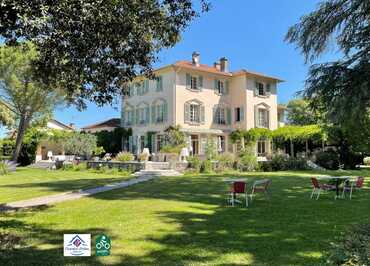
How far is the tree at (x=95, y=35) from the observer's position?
682 centimetres

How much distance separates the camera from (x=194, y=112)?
126ft

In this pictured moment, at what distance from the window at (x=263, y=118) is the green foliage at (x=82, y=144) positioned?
16.8m

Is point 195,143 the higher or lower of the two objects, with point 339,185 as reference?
higher

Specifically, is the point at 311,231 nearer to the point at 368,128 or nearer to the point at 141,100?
the point at 368,128

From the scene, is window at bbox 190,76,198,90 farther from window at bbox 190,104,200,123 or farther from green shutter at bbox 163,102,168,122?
green shutter at bbox 163,102,168,122

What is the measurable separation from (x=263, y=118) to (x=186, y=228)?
34525mm

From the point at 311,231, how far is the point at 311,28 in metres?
7.81

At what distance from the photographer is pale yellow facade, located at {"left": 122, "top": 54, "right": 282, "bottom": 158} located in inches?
1470

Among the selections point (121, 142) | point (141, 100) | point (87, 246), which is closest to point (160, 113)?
point (141, 100)

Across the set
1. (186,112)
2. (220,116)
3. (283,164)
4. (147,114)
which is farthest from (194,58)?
(283,164)

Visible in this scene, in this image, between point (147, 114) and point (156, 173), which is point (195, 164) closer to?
point (156, 173)

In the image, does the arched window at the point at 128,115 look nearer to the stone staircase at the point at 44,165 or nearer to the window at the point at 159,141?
the window at the point at 159,141

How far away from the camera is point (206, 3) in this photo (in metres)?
8.91

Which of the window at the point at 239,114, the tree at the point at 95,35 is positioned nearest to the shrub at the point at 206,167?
the window at the point at 239,114
